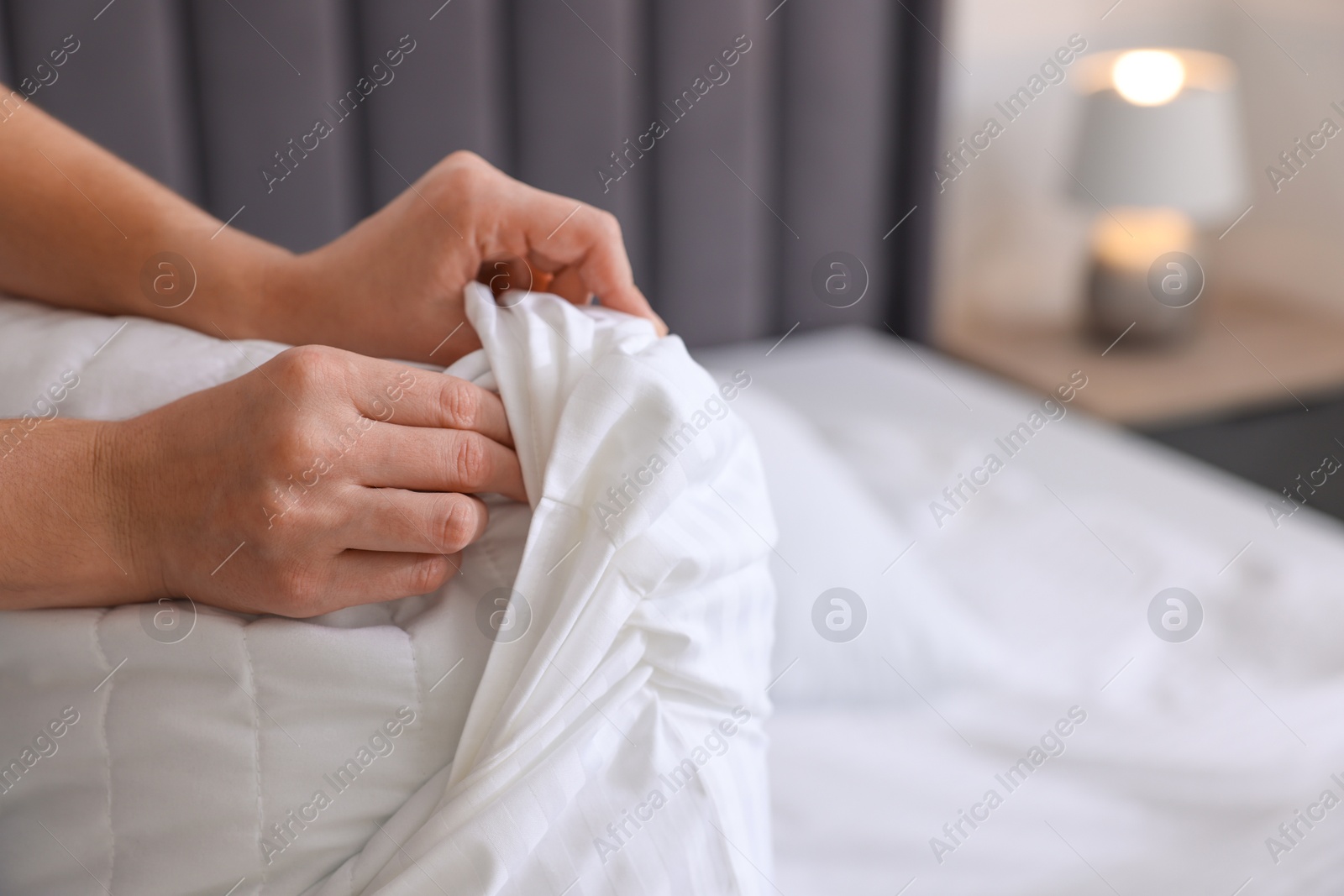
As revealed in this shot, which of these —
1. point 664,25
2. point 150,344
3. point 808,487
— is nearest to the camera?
point 150,344

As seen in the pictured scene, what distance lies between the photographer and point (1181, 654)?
0.98 meters

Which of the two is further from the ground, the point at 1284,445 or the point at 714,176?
the point at 714,176

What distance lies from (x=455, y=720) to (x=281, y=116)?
1.13 m

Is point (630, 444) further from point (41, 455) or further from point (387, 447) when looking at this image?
point (41, 455)

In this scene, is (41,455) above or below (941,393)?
above

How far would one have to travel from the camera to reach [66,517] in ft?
1.77

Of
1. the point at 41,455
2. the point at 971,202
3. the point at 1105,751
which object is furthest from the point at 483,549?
the point at 971,202

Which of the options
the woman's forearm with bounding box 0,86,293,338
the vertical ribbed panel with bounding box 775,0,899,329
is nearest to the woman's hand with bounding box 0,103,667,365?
the woman's forearm with bounding box 0,86,293,338

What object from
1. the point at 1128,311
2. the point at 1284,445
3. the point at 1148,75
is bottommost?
the point at 1284,445

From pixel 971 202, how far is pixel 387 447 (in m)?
1.93

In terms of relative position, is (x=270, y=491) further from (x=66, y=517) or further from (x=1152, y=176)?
(x=1152, y=176)

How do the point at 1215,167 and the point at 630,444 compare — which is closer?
the point at 630,444

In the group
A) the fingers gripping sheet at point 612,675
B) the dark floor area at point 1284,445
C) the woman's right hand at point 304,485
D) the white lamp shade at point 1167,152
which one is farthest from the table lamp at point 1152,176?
the woman's right hand at point 304,485

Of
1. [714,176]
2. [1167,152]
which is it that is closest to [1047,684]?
[714,176]
